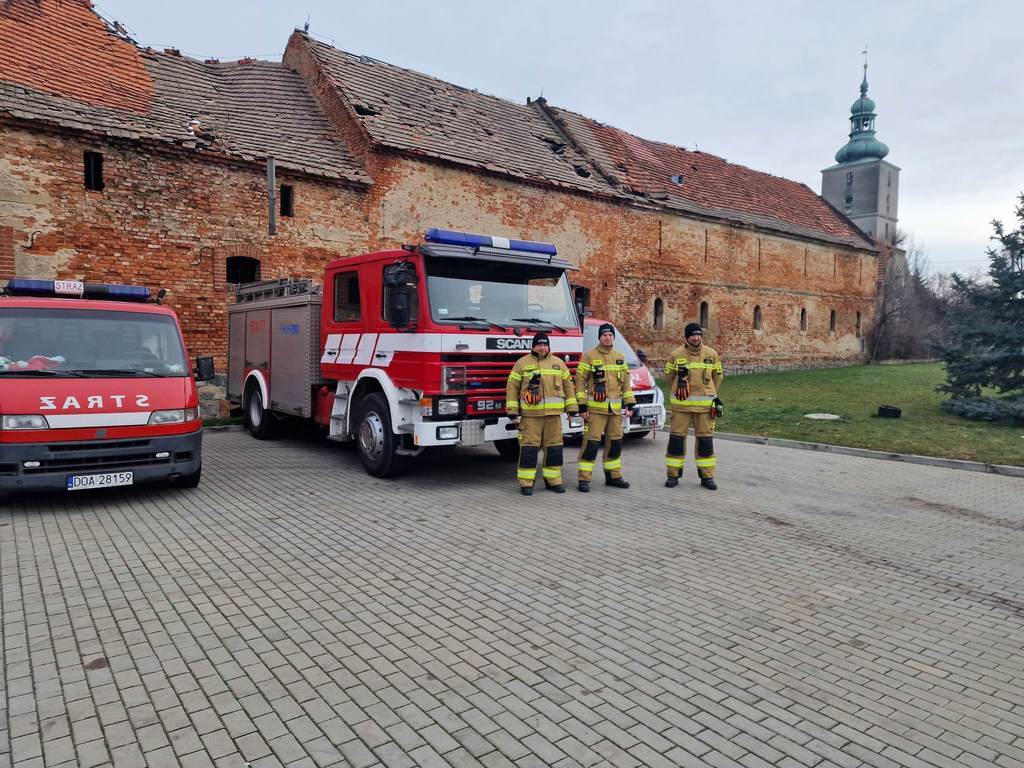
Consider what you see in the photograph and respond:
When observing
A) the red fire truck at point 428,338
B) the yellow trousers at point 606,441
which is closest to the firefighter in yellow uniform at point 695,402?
the yellow trousers at point 606,441

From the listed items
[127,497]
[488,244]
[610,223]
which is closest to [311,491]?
[127,497]

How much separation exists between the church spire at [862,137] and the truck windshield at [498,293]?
6884cm

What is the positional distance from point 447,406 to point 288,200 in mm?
10356

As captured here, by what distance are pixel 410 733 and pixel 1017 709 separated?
2.93m

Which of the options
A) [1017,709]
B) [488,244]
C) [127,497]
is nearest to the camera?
[1017,709]

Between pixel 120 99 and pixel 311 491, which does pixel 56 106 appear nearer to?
pixel 120 99

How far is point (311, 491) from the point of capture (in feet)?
25.5

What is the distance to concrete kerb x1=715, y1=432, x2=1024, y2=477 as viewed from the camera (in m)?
9.70

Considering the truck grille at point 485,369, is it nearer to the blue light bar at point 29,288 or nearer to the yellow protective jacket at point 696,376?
the yellow protective jacket at point 696,376

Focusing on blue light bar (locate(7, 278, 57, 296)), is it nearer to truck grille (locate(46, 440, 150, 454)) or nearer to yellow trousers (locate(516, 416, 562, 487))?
truck grille (locate(46, 440, 150, 454))

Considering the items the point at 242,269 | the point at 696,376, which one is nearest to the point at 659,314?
the point at 242,269

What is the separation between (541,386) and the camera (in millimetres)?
7648

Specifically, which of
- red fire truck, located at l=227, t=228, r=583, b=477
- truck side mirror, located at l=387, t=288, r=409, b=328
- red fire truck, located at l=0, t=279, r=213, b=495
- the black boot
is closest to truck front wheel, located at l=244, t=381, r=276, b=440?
red fire truck, located at l=227, t=228, r=583, b=477

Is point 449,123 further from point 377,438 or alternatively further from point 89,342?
point 89,342
